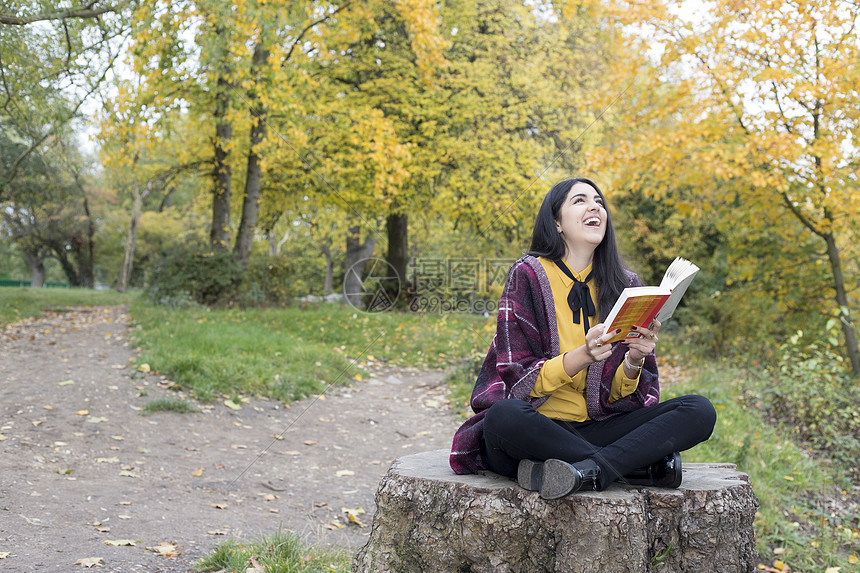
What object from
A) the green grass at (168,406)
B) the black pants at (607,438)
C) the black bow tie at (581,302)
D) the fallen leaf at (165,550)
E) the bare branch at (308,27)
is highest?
the bare branch at (308,27)

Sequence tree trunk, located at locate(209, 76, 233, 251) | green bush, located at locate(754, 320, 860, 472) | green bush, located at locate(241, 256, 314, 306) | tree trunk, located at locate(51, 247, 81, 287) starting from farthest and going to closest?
Result: tree trunk, located at locate(51, 247, 81, 287)
tree trunk, located at locate(209, 76, 233, 251)
green bush, located at locate(241, 256, 314, 306)
green bush, located at locate(754, 320, 860, 472)

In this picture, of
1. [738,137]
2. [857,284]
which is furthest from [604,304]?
[857,284]

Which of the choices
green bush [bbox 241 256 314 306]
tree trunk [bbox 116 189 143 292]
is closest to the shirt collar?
green bush [bbox 241 256 314 306]

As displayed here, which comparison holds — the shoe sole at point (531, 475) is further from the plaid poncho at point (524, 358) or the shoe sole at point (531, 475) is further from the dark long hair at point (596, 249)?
the dark long hair at point (596, 249)

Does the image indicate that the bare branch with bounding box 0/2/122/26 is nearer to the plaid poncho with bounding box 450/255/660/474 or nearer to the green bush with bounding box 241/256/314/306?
the plaid poncho with bounding box 450/255/660/474

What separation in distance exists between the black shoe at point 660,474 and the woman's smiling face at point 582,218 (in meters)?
0.91

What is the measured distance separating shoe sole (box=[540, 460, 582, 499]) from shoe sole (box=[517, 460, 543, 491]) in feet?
0.21

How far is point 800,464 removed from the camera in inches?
209

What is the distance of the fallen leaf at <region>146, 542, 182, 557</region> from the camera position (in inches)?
128

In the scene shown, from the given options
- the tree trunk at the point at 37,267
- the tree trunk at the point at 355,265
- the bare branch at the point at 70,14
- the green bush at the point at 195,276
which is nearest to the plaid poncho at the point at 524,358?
the bare branch at the point at 70,14

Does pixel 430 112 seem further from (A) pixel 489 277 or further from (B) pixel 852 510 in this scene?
(B) pixel 852 510

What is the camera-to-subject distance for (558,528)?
230cm

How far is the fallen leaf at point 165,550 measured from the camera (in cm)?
325

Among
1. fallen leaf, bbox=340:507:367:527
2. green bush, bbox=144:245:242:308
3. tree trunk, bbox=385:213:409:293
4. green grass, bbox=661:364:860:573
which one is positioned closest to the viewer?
green grass, bbox=661:364:860:573
